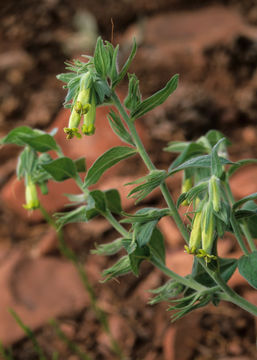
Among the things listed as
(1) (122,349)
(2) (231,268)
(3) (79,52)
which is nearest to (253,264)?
(2) (231,268)

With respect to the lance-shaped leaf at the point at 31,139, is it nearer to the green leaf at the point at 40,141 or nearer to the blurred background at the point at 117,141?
the green leaf at the point at 40,141

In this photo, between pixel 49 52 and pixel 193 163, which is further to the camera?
pixel 49 52

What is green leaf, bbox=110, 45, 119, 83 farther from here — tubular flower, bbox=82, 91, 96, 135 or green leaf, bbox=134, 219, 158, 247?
green leaf, bbox=134, 219, 158, 247

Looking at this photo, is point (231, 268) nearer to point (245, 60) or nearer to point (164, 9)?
point (245, 60)

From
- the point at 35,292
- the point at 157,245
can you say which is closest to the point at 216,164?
the point at 157,245

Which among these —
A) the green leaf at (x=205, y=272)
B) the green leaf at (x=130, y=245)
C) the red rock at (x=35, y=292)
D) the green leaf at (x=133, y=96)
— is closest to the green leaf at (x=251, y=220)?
the green leaf at (x=205, y=272)

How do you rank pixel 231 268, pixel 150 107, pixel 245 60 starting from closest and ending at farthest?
1. pixel 150 107
2. pixel 231 268
3. pixel 245 60

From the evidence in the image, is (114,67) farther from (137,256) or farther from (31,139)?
(137,256)
